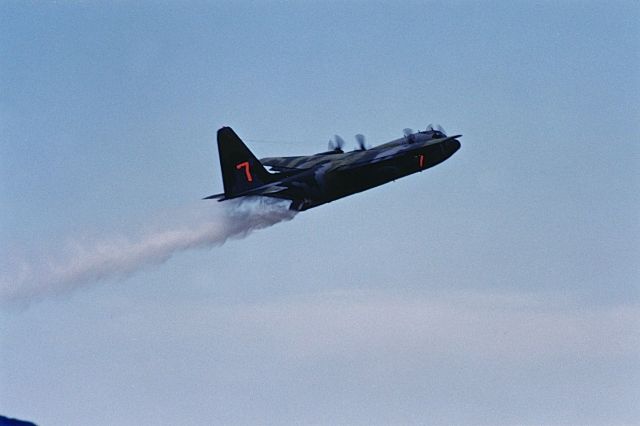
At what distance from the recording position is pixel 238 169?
141 meters

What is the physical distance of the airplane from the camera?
447 ft

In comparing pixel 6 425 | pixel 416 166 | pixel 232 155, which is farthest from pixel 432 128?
pixel 6 425

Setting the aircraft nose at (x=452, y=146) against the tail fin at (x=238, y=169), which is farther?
the aircraft nose at (x=452, y=146)

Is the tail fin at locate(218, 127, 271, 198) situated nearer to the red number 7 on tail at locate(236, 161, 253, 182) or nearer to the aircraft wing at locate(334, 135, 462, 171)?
the red number 7 on tail at locate(236, 161, 253, 182)

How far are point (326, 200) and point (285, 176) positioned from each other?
Answer: 4279 millimetres

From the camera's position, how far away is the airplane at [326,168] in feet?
447

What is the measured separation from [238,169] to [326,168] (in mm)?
7355

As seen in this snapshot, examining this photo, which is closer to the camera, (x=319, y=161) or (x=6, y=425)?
(x=6, y=425)

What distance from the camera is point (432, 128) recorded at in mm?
146500

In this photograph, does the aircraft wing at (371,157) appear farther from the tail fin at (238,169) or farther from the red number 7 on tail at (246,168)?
the red number 7 on tail at (246,168)

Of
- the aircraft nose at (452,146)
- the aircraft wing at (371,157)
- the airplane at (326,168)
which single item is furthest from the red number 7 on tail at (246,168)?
the aircraft nose at (452,146)

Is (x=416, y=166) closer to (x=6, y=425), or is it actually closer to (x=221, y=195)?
(x=221, y=195)

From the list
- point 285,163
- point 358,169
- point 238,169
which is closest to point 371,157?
point 358,169

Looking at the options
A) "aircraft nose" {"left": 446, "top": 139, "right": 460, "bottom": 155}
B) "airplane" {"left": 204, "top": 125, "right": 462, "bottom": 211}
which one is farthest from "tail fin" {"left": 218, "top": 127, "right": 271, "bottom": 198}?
"aircraft nose" {"left": 446, "top": 139, "right": 460, "bottom": 155}
